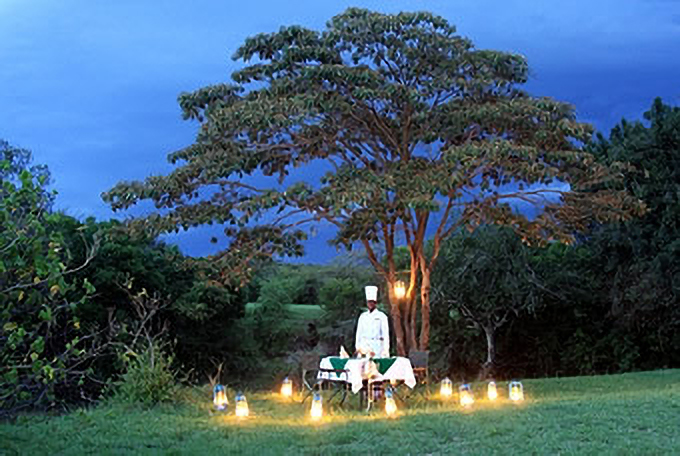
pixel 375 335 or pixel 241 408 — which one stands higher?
pixel 375 335

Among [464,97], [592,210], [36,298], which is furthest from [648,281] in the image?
[36,298]

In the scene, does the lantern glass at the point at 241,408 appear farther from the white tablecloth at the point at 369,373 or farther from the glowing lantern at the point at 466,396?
the glowing lantern at the point at 466,396

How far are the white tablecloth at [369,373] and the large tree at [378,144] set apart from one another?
7.30 ft

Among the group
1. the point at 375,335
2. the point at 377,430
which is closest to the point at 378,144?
the point at 375,335

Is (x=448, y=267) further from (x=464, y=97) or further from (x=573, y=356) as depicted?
(x=464, y=97)

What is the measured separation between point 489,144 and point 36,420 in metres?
6.05

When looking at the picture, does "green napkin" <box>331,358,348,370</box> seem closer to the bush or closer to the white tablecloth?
the white tablecloth

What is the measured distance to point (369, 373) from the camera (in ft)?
30.0

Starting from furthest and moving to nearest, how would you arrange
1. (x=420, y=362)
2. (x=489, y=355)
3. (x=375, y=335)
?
(x=489, y=355) → (x=420, y=362) → (x=375, y=335)

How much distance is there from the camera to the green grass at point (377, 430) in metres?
6.41

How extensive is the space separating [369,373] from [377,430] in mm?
1924

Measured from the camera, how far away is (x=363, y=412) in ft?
29.4

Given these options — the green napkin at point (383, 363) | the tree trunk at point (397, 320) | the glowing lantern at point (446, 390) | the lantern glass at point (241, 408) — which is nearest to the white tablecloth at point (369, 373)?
the green napkin at point (383, 363)

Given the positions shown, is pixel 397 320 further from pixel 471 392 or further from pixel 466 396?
pixel 466 396
